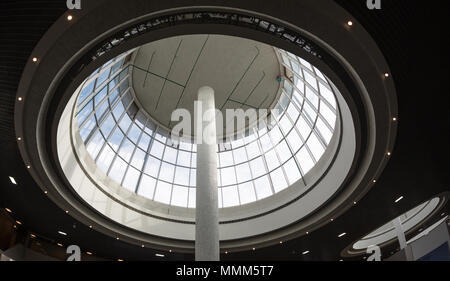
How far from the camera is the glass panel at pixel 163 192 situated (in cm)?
2267

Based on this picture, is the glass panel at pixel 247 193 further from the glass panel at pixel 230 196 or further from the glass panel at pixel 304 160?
the glass panel at pixel 304 160

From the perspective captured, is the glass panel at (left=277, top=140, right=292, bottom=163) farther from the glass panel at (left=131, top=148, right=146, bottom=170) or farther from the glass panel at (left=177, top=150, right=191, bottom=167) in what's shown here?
the glass panel at (left=131, top=148, right=146, bottom=170)

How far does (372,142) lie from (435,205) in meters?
9.29

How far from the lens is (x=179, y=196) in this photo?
2373cm

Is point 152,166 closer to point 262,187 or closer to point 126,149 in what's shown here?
point 126,149

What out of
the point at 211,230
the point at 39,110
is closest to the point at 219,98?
the point at 211,230

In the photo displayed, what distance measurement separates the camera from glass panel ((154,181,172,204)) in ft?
74.4

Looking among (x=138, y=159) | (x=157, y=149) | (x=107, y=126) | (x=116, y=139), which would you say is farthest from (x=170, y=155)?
A: (x=107, y=126)

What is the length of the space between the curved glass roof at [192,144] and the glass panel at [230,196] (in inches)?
3.0

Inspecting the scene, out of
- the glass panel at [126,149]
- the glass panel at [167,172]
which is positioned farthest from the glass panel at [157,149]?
the glass panel at [126,149]

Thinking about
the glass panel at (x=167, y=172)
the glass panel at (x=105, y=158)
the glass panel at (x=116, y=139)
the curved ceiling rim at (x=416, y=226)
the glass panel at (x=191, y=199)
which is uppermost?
the glass panel at (x=116, y=139)

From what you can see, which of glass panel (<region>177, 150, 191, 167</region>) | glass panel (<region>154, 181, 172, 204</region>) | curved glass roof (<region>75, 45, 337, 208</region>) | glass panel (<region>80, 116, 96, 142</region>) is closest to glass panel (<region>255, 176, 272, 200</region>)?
curved glass roof (<region>75, 45, 337, 208</region>)

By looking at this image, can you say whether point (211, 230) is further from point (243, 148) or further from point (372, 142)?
point (243, 148)

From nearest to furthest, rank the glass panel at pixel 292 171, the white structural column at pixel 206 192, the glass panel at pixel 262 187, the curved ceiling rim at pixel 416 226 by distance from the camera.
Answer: the white structural column at pixel 206 192
the curved ceiling rim at pixel 416 226
the glass panel at pixel 292 171
the glass panel at pixel 262 187
